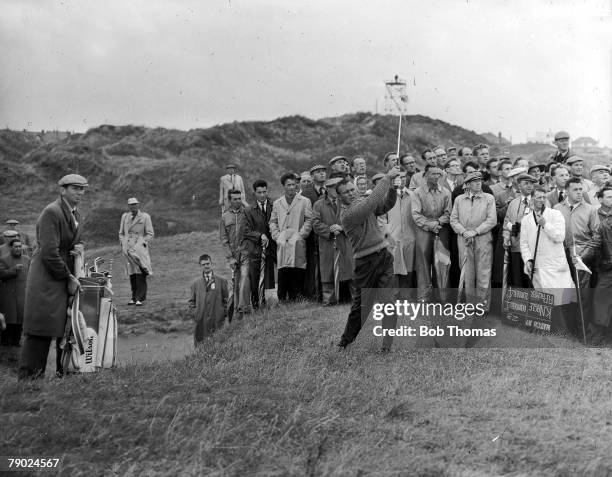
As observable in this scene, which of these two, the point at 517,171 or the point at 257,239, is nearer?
the point at 517,171

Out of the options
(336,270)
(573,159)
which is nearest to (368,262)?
(336,270)

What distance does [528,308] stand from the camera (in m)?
9.23

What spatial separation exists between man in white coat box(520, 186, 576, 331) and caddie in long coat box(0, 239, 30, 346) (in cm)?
728

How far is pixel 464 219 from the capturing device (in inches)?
389

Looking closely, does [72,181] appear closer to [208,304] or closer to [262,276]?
[208,304]

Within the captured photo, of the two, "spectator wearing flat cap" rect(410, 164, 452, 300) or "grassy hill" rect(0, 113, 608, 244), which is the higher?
"grassy hill" rect(0, 113, 608, 244)

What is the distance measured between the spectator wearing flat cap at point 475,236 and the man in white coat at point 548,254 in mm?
498

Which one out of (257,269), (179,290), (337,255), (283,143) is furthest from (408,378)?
(283,143)

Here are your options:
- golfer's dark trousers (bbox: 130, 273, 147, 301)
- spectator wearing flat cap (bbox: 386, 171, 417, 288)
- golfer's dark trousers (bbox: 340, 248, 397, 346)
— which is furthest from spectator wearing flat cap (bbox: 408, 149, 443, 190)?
golfer's dark trousers (bbox: 130, 273, 147, 301)

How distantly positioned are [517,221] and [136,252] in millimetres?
7372

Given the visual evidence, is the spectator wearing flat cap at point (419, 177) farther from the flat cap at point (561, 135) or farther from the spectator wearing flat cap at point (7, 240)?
the spectator wearing flat cap at point (7, 240)

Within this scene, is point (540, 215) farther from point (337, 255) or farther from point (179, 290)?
point (179, 290)

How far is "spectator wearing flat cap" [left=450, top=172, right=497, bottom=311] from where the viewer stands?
9.78 meters

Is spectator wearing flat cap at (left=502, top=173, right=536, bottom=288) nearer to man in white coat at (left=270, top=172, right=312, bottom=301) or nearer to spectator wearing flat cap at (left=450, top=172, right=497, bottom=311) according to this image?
spectator wearing flat cap at (left=450, top=172, right=497, bottom=311)
